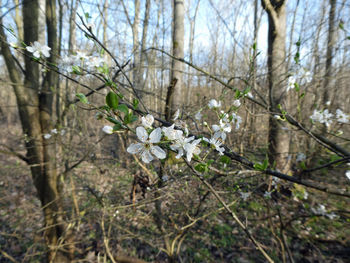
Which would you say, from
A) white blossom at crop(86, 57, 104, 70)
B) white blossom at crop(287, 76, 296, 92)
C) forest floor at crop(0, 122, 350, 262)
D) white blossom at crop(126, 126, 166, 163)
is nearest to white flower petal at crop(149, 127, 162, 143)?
white blossom at crop(126, 126, 166, 163)

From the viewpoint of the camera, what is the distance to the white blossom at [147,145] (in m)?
0.66

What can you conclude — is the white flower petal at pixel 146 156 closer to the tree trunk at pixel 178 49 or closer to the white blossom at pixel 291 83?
the tree trunk at pixel 178 49

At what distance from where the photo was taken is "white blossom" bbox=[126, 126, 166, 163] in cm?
66

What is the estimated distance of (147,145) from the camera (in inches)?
29.6

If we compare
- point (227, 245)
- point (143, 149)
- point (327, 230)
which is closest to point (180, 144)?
point (143, 149)

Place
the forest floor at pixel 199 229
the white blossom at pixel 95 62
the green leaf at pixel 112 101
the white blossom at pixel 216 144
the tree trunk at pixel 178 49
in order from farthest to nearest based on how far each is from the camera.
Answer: the forest floor at pixel 199 229
the tree trunk at pixel 178 49
the white blossom at pixel 95 62
the white blossom at pixel 216 144
the green leaf at pixel 112 101

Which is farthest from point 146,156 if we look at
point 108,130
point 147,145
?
point 108,130

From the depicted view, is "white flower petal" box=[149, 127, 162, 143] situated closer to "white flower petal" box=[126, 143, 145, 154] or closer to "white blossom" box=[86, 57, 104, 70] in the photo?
"white flower petal" box=[126, 143, 145, 154]

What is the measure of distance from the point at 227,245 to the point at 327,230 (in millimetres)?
1833

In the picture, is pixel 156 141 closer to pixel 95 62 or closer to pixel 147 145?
pixel 147 145

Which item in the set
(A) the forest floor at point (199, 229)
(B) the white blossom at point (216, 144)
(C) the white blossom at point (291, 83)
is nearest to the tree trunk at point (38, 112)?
(A) the forest floor at point (199, 229)

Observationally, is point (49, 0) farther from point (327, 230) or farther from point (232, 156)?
point (327, 230)

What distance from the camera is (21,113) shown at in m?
2.32

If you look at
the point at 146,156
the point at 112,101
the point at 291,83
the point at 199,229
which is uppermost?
the point at 291,83
